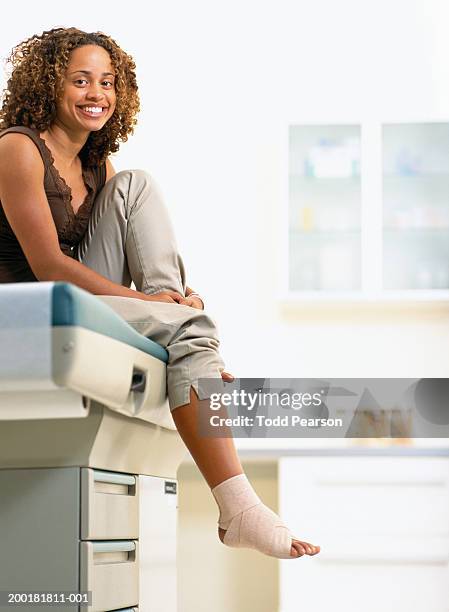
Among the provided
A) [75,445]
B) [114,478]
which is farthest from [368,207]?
[75,445]

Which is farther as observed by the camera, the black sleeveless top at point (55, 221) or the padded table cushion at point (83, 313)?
the black sleeveless top at point (55, 221)

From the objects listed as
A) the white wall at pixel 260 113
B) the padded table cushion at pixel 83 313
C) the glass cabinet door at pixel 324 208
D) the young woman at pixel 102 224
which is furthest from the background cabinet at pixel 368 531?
the padded table cushion at pixel 83 313

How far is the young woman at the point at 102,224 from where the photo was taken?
1724 mm

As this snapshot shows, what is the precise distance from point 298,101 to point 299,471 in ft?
5.54

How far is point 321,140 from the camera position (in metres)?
4.02

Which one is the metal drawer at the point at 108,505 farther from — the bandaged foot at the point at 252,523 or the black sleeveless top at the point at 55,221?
the black sleeveless top at the point at 55,221

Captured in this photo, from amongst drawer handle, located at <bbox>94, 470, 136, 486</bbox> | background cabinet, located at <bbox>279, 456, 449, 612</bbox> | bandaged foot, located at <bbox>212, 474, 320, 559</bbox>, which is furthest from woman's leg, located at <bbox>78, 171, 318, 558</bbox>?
background cabinet, located at <bbox>279, 456, 449, 612</bbox>

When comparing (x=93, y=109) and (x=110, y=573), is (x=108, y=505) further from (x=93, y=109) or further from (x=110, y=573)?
(x=93, y=109)

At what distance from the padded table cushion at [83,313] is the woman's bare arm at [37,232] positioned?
0.29 m

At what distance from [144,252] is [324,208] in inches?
88.2

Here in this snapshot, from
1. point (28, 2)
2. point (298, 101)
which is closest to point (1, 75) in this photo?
point (28, 2)

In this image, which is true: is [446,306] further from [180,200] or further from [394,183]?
[180,200]

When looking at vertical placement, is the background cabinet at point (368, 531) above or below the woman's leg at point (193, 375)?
below

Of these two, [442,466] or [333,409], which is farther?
[333,409]
